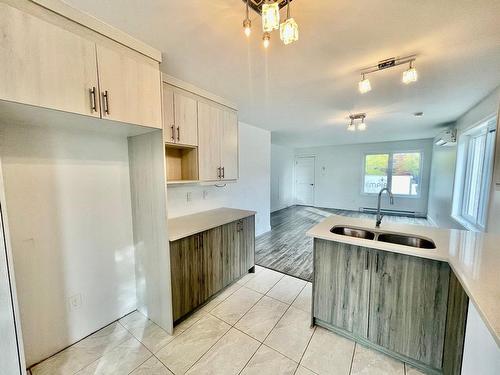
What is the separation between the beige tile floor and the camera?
1.50m

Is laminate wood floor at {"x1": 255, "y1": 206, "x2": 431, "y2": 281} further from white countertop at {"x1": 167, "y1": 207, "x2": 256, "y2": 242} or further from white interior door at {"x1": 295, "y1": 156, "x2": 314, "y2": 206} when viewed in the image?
white interior door at {"x1": 295, "y1": 156, "x2": 314, "y2": 206}

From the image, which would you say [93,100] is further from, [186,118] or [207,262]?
[207,262]

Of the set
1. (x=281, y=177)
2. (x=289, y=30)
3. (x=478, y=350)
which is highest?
(x=289, y=30)

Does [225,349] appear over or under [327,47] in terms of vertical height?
under

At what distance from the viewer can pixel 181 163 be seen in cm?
250

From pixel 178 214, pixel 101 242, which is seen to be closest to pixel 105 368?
pixel 101 242

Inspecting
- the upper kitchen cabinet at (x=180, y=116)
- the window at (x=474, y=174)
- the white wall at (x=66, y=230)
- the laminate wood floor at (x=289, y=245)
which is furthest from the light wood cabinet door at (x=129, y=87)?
the window at (x=474, y=174)

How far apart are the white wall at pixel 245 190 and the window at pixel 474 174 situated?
3393mm

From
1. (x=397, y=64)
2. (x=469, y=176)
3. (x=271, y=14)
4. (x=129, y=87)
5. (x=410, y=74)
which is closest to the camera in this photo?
(x=271, y=14)

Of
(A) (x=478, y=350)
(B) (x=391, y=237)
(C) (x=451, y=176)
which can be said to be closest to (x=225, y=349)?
(A) (x=478, y=350)

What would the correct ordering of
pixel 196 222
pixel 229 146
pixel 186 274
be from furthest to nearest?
1. pixel 229 146
2. pixel 196 222
3. pixel 186 274

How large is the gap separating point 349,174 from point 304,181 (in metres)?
1.68

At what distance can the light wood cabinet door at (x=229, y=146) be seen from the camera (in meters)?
2.66

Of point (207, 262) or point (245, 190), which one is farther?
point (245, 190)
